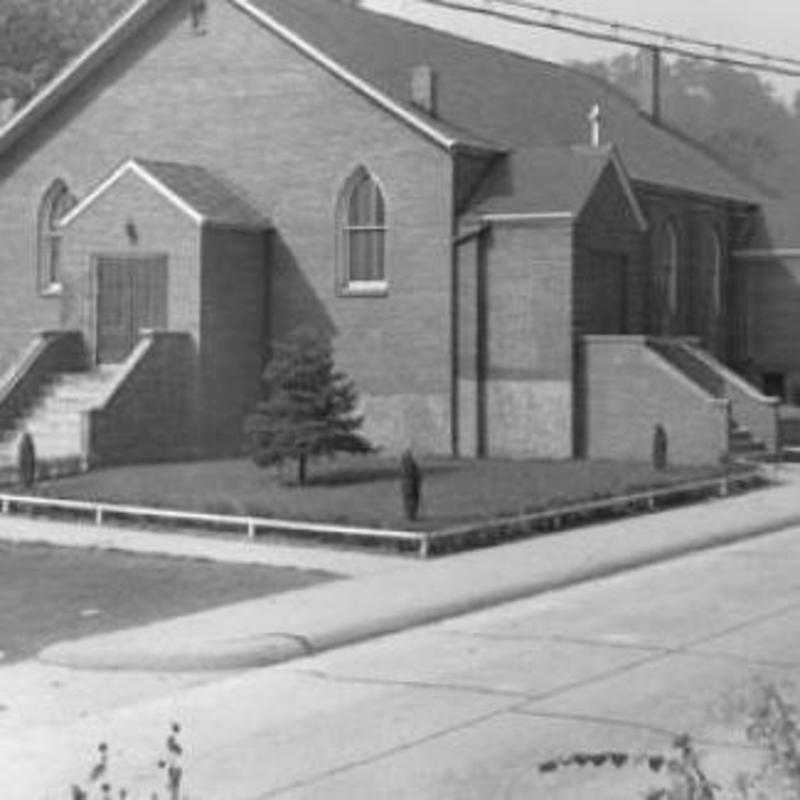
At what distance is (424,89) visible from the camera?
32.8m

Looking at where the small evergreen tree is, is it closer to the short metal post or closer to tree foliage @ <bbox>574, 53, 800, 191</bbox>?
the short metal post

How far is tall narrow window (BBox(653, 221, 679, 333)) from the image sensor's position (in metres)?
37.7

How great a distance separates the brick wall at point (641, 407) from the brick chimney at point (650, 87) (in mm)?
17565

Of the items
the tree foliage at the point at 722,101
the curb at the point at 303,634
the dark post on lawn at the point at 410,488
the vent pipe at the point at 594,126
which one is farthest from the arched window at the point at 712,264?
the tree foliage at the point at 722,101

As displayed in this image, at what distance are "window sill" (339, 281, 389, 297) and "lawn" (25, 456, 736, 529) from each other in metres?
3.95

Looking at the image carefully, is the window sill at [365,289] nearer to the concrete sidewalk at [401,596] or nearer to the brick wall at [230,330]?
the brick wall at [230,330]

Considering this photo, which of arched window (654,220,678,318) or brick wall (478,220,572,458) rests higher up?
arched window (654,220,678,318)

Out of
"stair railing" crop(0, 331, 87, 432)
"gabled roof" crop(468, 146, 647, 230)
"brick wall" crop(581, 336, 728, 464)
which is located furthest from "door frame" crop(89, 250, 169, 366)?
"brick wall" crop(581, 336, 728, 464)

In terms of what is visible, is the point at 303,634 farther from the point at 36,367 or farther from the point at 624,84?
the point at 624,84

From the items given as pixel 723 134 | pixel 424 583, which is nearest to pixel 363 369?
pixel 424 583

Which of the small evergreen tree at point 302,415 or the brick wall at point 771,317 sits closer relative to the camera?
the small evergreen tree at point 302,415

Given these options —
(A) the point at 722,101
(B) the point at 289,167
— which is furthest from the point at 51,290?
(A) the point at 722,101

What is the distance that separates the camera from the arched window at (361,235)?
107ft

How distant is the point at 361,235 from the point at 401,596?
55.3 feet
